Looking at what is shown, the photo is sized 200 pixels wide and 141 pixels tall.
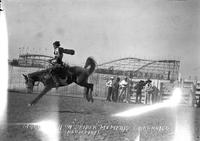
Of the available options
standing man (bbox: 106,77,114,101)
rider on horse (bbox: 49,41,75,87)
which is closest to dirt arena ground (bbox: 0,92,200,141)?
rider on horse (bbox: 49,41,75,87)

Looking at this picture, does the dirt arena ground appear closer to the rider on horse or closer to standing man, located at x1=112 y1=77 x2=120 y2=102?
the rider on horse

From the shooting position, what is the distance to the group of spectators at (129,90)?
344 inches

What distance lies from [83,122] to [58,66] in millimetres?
1195

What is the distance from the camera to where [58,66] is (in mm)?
7262

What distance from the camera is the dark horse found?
→ 282 inches

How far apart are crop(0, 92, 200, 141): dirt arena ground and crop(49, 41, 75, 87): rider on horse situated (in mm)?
386

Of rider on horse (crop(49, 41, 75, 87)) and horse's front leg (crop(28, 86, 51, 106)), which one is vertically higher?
rider on horse (crop(49, 41, 75, 87))

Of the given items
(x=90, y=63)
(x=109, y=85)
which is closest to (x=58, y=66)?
(x=90, y=63)

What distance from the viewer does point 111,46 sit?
7.25 meters

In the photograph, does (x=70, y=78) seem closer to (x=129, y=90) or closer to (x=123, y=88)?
(x=123, y=88)

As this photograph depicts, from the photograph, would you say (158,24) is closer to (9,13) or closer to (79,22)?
(79,22)

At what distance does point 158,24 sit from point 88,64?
1.43 m

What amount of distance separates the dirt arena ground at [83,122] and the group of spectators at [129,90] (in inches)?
32.6

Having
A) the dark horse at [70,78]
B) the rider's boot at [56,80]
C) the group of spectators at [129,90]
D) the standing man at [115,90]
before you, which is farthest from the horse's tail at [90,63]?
the standing man at [115,90]
